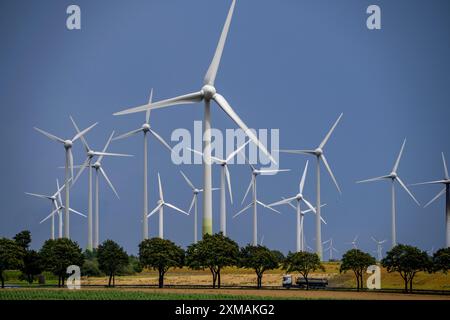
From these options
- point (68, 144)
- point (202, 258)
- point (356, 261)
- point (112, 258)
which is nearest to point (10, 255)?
point (112, 258)

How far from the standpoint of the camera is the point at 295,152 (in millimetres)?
179250

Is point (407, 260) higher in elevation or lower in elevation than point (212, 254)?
lower

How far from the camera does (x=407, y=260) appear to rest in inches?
5202

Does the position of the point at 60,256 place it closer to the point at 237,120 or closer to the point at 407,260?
the point at 237,120

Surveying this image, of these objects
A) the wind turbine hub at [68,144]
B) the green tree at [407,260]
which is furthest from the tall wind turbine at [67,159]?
the green tree at [407,260]

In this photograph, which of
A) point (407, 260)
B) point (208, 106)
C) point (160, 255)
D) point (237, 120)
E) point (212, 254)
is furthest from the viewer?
point (160, 255)

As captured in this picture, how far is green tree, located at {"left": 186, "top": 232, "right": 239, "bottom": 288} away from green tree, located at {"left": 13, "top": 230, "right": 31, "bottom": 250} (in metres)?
39.1

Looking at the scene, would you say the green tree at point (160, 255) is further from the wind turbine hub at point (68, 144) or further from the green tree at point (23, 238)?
the wind turbine hub at point (68, 144)

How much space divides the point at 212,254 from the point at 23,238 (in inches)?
1808

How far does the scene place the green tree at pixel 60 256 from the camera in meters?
137
